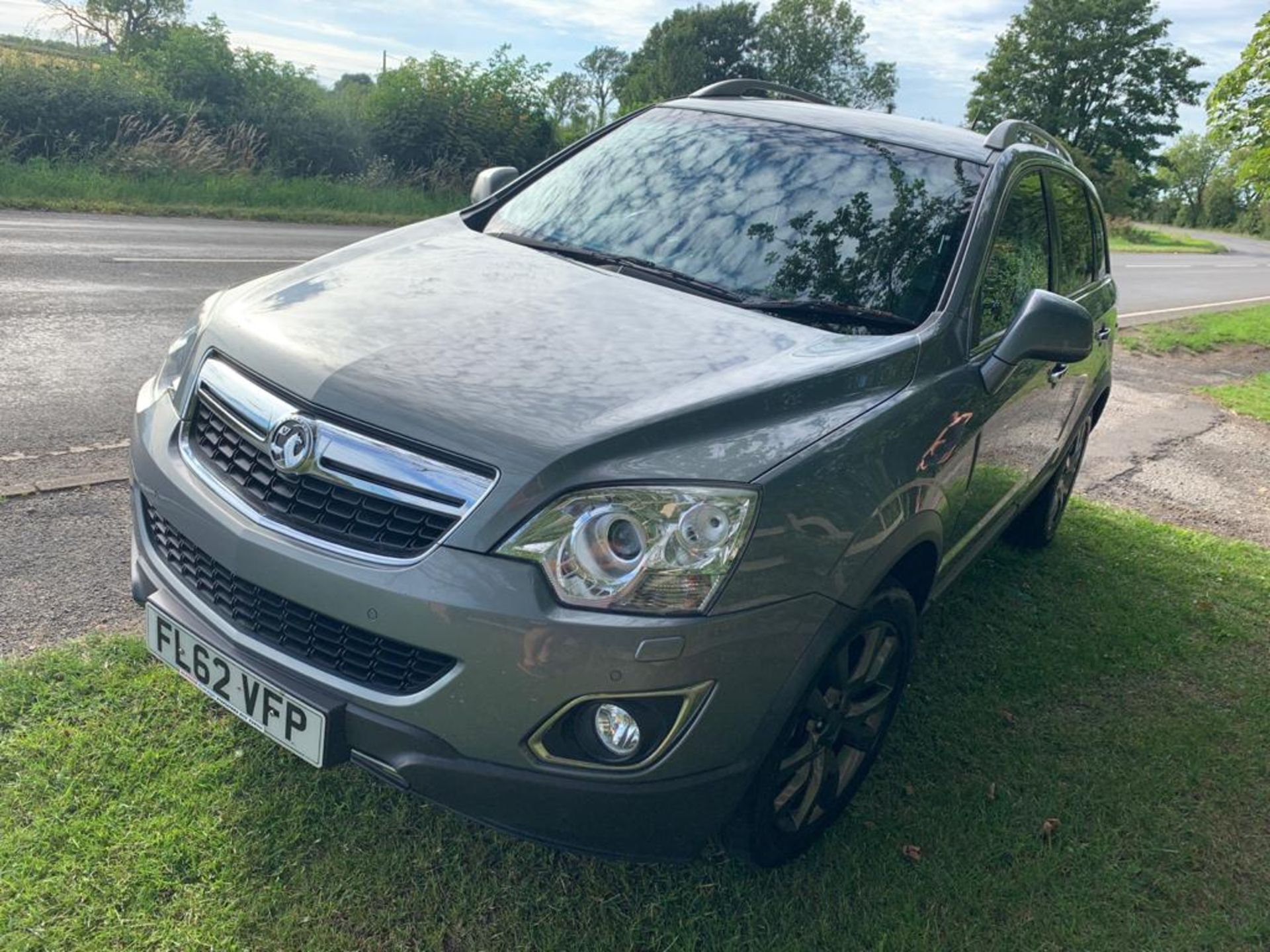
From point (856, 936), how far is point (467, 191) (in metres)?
21.0

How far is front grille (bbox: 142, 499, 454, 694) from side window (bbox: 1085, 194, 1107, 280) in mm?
4227

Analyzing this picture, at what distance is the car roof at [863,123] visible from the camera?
3596 millimetres

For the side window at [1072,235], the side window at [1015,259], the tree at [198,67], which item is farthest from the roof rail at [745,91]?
the tree at [198,67]

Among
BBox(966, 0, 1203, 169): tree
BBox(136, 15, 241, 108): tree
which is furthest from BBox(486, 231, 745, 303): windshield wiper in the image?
BBox(966, 0, 1203, 169): tree

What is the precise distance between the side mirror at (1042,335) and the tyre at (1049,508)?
1.80 meters

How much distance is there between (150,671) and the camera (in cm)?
311

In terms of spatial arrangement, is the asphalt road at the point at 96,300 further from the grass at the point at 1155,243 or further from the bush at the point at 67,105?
the grass at the point at 1155,243

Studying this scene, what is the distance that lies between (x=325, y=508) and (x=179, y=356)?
88 centimetres

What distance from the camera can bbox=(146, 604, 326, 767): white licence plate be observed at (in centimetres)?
217

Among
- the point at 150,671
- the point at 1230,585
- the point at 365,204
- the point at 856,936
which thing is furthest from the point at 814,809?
the point at 365,204

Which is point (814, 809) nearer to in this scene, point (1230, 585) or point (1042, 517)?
point (1042, 517)

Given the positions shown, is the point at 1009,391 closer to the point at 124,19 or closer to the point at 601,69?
the point at 124,19

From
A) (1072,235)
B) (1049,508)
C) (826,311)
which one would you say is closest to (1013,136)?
(1072,235)

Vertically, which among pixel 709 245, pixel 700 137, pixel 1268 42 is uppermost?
pixel 1268 42
